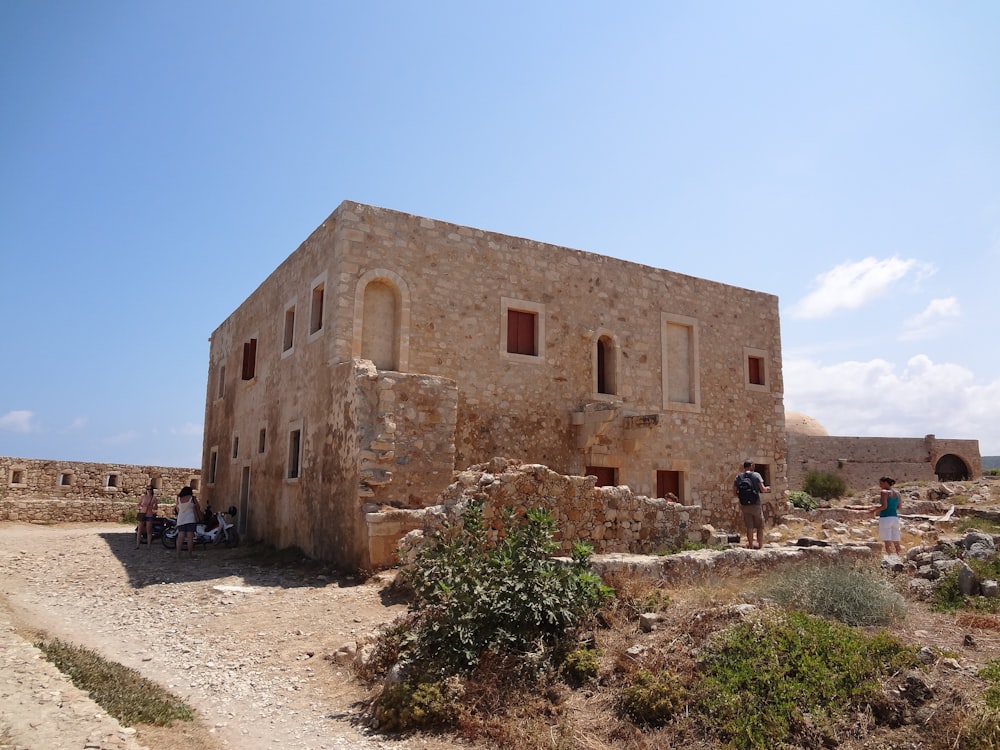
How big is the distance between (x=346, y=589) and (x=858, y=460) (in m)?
29.7

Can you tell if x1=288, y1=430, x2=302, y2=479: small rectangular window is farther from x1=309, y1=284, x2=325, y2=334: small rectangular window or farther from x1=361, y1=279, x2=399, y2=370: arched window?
x1=361, y1=279, x2=399, y2=370: arched window

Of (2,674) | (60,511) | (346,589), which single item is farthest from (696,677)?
(60,511)

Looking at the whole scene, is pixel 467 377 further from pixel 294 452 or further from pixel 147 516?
pixel 147 516

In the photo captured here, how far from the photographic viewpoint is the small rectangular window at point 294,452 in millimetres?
13430

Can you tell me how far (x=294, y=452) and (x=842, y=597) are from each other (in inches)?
404

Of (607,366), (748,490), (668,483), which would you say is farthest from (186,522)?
(748,490)

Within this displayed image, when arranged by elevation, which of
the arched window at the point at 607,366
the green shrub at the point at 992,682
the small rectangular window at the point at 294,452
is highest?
the arched window at the point at 607,366

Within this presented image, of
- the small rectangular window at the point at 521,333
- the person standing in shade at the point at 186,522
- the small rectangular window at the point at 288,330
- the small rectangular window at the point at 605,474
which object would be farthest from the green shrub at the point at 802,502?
the person standing in shade at the point at 186,522

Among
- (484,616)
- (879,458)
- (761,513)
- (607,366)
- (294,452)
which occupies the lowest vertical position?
(484,616)

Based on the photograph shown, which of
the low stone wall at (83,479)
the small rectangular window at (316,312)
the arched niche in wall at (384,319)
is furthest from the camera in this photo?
the low stone wall at (83,479)

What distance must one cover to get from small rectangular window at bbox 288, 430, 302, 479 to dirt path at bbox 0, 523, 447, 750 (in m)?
1.72

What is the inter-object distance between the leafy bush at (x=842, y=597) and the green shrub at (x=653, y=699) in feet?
5.54

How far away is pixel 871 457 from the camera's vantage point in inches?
1304

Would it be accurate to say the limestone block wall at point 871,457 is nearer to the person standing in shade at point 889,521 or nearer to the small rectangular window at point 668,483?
the small rectangular window at point 668,483
